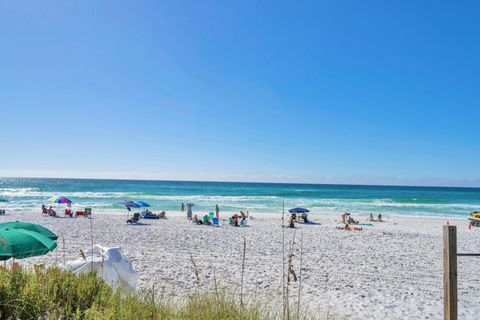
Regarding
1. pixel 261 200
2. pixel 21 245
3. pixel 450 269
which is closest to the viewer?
pixel 450 269

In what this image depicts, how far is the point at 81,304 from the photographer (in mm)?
3186

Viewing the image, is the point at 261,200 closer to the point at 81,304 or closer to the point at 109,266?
the point at 109,266

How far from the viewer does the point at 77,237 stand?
1289cm

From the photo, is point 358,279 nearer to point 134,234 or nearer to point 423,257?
point 423,257

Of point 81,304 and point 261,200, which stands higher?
point 81,304

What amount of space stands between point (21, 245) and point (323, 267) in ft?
22.9

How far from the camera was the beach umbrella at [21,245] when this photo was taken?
4.15 m

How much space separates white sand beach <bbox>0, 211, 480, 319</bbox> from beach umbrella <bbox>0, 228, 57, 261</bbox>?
35cm

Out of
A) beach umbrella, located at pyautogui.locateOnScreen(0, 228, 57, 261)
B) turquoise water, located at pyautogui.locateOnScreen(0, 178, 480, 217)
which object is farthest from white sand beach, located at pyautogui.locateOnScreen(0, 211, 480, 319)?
turquoise water, located at pyautogui.locateOnScreen(0, 178, 480, 217)

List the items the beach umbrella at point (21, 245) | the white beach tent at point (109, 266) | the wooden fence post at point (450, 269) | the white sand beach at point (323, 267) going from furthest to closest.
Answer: the white sand beach at point (323, 267), the white beach tent at point (109, 266), the beach umbrella at point (21, 245), the wooden fence post at point (450, 269)

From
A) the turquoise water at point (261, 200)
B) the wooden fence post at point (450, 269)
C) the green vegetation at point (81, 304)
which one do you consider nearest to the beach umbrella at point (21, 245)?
the green vegetation at point (81, 304)

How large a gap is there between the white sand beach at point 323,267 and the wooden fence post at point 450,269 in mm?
2121

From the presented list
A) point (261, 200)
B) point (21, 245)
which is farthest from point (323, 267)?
point (261, 200)

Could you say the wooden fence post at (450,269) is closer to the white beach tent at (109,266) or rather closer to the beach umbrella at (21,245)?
the white beach tent at (109,266)
